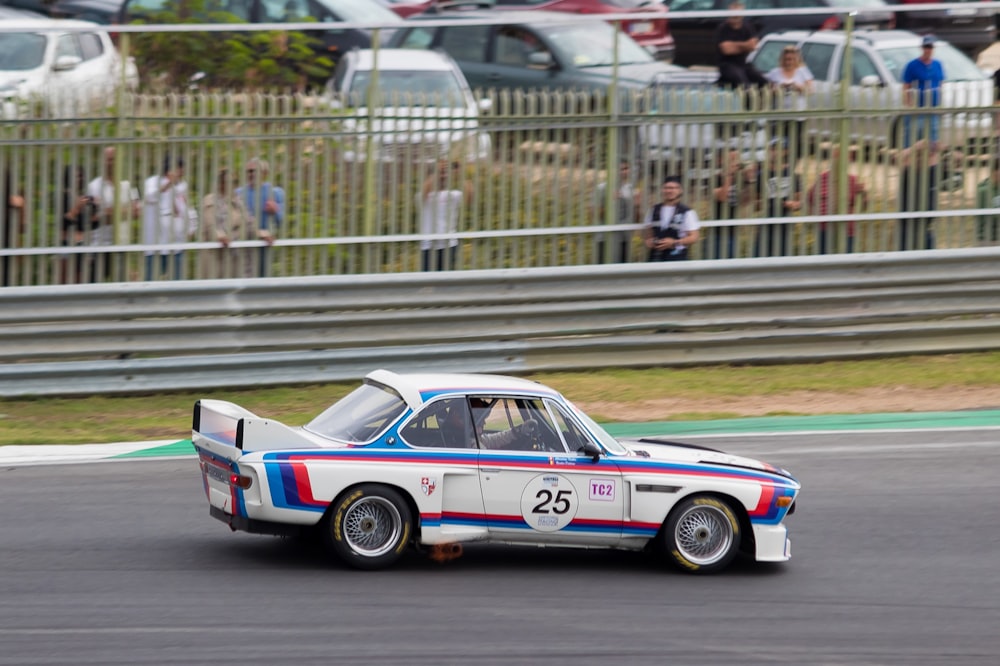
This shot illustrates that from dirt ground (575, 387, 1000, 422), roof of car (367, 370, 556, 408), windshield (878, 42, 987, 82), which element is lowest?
dirt ground (575, 387, 1000, 422)

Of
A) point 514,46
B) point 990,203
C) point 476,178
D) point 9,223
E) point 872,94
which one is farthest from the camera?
point 514,46

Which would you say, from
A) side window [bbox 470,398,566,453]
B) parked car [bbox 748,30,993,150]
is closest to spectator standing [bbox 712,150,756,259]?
parked car [bbox 748,30,993,150]

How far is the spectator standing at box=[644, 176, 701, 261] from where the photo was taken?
1509 cm

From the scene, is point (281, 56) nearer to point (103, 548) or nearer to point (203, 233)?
point (203, 233)

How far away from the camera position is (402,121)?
14.8 meters

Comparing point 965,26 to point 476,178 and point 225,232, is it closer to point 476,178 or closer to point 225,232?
point 476,178

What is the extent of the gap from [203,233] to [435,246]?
2251 millimetres

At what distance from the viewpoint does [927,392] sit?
47.3 feet

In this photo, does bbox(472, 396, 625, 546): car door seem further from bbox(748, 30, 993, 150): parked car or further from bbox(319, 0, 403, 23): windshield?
bbox(319, 0, 403, 23): windshield

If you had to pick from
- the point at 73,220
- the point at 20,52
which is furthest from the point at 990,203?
the point at 20,52

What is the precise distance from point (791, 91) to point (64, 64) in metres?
7.81

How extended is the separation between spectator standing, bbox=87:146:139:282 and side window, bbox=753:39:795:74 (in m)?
6.41

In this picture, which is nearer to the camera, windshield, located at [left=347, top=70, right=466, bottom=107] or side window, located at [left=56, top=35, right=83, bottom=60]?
windshield, located at [left=347, top=70, right=466, bottom=107]

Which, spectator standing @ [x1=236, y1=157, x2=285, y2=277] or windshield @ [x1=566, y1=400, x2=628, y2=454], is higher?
spectator standing @ [x1=236, y1=157, x2=285, y2=277]
